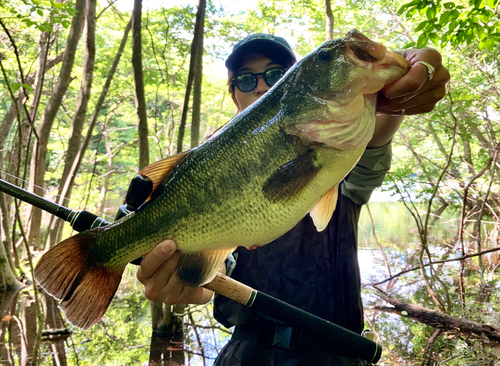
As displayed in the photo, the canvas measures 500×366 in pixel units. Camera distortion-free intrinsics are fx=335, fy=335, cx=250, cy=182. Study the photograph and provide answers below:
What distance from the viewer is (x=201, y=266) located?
1.56 metres

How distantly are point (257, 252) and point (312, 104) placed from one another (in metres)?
1.17

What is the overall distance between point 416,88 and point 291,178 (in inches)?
23.0

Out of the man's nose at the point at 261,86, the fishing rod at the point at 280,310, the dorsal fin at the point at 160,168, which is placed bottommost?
the fishing rod at the point at 280,310

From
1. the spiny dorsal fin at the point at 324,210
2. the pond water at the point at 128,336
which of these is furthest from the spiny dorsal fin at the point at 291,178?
the pond water at the point at 128,336

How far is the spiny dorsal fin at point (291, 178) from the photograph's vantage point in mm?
1434

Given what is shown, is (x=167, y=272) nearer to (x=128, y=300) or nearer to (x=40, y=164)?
(x=128, y=300)

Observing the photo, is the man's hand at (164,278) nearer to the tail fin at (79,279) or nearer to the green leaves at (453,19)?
the tail fin at (79,279)

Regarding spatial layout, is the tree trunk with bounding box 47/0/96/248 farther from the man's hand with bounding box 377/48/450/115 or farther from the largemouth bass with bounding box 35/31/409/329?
the man's hand with bounding box 377/48/450/115

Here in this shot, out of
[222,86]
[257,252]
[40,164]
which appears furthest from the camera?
[222,86]

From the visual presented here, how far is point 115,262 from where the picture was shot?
1583mm

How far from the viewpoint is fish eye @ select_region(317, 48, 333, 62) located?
146 cm

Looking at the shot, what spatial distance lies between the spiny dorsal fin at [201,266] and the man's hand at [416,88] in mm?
953

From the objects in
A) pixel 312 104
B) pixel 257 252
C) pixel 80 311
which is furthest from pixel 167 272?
pixel 312 104

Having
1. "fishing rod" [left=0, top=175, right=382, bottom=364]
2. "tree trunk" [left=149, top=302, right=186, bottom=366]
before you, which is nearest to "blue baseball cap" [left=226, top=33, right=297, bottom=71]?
"fishing rod" [left=0, top=175, right=382, bottom=364]
